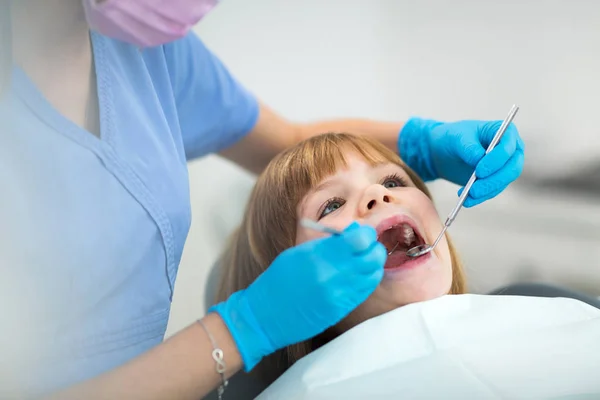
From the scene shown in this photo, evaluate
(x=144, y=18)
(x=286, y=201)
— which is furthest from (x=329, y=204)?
(x=144, y=18)

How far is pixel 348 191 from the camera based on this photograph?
3.47 feet

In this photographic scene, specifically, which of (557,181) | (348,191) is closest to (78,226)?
(348,191)

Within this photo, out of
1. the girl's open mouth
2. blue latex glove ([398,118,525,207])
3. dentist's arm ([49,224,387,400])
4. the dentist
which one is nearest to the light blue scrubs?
the dentist

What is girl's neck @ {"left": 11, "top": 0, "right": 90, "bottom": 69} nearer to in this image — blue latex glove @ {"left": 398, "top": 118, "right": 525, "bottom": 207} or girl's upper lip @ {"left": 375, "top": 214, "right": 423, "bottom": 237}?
girl's upper lip @ {"left": 375, "top": 214, "right": 423, "bottom": 237}

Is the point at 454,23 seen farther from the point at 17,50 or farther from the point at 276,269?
the point at 17,50

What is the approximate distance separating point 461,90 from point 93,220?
1208 mm

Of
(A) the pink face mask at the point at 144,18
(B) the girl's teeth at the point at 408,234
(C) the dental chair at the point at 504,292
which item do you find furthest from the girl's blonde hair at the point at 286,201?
(A) the pink face mask at the point at 144,18

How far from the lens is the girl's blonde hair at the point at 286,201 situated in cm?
112

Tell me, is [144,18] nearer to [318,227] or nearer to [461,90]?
[318,227]

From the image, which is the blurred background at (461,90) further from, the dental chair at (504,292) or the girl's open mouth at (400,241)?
the girl's open mouth at (400,241)

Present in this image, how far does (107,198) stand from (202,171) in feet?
3.03

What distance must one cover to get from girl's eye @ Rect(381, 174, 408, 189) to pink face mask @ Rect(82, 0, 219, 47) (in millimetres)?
463

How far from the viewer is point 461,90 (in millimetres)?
1688

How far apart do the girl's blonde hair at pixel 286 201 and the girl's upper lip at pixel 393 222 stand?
145mm
